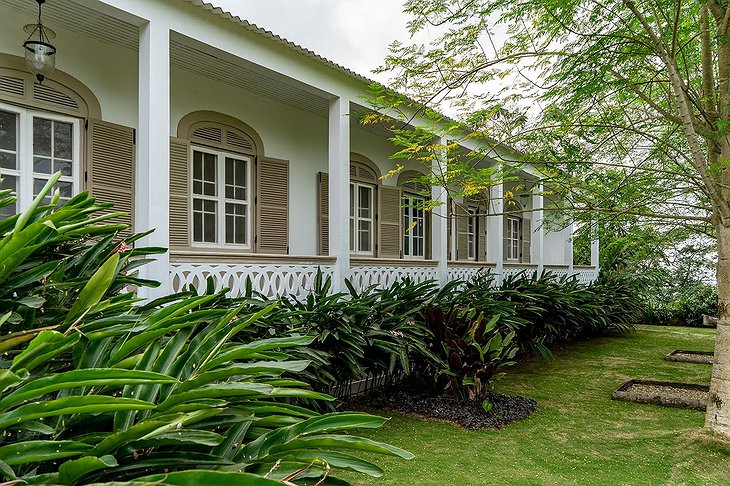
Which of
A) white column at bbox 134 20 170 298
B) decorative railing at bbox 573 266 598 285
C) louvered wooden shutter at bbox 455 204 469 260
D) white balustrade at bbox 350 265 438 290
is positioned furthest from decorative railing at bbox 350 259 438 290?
decorative railing at bbox 573 266 598 285

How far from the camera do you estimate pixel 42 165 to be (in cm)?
545

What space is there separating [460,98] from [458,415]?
3.27 m

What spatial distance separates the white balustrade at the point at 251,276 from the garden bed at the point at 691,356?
21.4 ft

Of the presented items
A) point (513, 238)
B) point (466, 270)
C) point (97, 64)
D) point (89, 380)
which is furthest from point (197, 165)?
point (513, 238)

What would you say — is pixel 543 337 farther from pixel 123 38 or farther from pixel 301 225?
pixel 123 38

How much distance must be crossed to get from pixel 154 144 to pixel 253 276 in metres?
1.76

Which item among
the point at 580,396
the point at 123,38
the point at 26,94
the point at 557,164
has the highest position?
the point at 123,38

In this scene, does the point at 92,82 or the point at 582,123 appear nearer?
the point at 582,123

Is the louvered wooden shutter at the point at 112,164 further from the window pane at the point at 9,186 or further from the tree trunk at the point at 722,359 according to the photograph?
the tree trunk at the point at 722,359

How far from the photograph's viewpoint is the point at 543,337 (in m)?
9.16

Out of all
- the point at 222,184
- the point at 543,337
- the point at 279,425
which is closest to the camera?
the point at 279,425

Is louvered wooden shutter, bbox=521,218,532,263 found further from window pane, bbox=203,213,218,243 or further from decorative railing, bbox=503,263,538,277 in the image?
window pane, bbox=203,213,218,243

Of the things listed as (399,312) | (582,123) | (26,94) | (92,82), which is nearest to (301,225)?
(399,312)

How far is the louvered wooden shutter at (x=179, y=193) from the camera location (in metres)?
6.53
